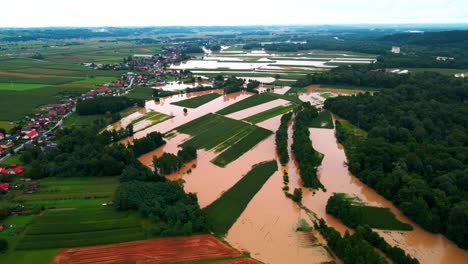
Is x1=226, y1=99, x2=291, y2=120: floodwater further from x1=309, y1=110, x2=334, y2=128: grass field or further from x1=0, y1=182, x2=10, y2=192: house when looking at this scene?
x1=0, y1=182, x2=10, y2=192: house

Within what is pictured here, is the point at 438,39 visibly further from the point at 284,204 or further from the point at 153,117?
the point at 284,204

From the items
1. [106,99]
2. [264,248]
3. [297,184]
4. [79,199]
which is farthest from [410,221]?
[106,99]

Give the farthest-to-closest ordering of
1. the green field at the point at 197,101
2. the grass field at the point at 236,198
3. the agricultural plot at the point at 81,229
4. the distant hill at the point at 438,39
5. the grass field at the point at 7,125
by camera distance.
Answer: the distant hill at the point at 438,39
the green field at the point at 197,101
the grass field at the point at 7,125
the grass field at the point at 236,198
the agricultural plot at the point at 81,229

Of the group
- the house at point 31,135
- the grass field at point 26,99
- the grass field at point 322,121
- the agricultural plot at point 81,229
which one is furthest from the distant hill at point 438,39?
the agricultural plot at point 81,229

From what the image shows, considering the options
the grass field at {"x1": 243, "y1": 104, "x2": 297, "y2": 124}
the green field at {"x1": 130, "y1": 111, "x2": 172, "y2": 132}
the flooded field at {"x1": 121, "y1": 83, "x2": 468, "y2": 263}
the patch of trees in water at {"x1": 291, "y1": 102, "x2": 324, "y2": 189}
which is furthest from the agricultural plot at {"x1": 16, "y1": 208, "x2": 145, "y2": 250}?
the grass field at {"x1": 243, "y1": 104, "x2": 297, "y2": 124}

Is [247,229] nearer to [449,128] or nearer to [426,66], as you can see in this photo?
[449,128]

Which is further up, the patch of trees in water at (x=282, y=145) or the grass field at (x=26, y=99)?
the grass field at (x=26, y=99)

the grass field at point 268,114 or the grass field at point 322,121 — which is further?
the grass field at point 268,114

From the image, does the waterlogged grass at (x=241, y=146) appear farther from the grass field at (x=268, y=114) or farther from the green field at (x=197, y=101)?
the green field at (x=197, y=101)
